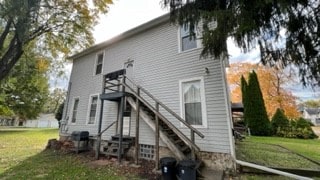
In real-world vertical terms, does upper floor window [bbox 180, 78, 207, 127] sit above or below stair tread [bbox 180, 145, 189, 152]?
above

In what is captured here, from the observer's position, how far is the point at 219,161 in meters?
6.29

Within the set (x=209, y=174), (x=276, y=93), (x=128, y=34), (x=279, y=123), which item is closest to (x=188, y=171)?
(x=209, y=174)

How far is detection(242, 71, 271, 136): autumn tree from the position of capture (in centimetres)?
1753

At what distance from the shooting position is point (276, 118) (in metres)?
17.9

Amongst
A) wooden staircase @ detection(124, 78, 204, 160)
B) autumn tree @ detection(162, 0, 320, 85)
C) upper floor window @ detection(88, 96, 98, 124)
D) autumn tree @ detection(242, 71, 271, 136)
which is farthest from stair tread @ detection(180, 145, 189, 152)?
autumn tree @ detection(242, 71, 271, 136)

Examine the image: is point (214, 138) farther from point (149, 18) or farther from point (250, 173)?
point (149, 18)

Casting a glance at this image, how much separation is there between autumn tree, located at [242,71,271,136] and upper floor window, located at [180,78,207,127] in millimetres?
12809

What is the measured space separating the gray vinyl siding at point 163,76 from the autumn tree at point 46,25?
1755mm

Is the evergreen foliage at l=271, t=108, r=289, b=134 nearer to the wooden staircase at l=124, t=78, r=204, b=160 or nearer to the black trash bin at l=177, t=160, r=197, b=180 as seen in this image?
the wooden staircase at l=124, t=78, r=204, b=160

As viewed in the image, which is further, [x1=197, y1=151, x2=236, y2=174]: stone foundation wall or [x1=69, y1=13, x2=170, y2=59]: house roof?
[x1=69, y1=13, x2=170, y2=59]: house roof

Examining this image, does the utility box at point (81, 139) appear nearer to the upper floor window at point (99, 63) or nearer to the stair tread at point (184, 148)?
the upper floor window at point (99, 63)

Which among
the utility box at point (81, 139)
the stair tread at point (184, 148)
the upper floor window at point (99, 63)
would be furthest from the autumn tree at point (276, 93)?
the utility box at point (81, 139)

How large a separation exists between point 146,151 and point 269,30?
639 cm

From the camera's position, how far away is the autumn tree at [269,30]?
362 cm
